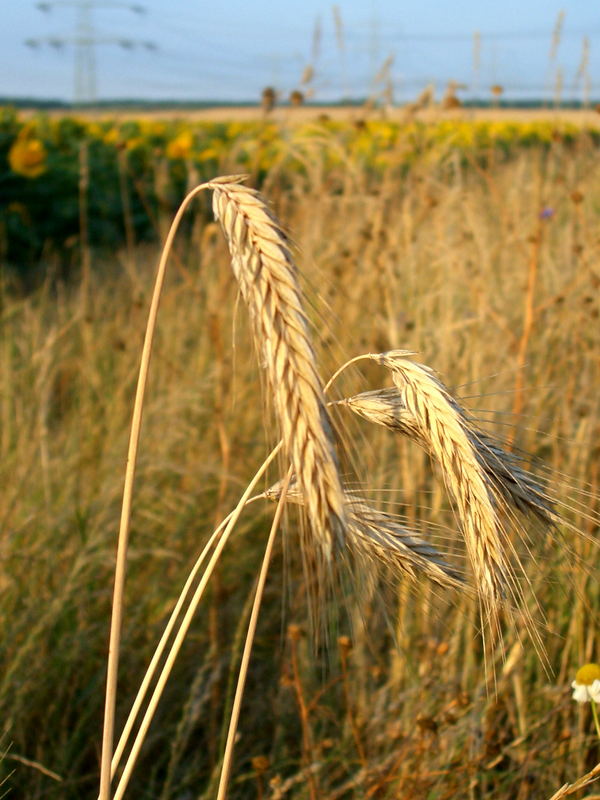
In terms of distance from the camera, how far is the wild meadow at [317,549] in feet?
4.32

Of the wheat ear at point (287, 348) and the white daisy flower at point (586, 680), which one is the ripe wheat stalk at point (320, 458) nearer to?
the wheat ear at point (287, 348)

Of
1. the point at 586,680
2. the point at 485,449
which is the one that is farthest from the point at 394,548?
the point at 586,680

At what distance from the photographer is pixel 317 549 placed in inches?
30.7

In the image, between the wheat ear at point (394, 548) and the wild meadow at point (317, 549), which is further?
the wild meadow at point (317, 549)

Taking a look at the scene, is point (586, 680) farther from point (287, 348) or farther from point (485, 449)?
point (287, 348)

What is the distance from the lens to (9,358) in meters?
3.24

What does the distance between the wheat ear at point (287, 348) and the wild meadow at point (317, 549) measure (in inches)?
0.8

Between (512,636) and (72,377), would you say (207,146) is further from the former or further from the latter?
(512,636)

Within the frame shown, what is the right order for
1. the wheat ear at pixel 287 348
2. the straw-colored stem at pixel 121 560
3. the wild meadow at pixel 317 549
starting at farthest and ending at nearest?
the wild meadow at pixel 317 549
the straw-colored stem at pixel 121 560
the wheat ear at pixel 287 348

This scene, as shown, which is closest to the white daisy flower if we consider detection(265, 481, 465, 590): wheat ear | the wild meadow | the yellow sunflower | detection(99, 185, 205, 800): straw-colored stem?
the wild meadow

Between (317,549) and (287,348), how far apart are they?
18cm

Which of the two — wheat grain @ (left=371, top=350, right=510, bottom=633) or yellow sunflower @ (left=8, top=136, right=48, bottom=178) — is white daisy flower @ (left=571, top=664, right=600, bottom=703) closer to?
wheat grain @ (left=371, top=350, right=510, bottom=633)

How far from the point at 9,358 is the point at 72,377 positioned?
3.37 feet

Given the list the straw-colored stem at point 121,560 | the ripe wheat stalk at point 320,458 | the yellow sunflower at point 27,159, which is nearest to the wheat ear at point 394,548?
the ripe wheat stalk at point 320,458
